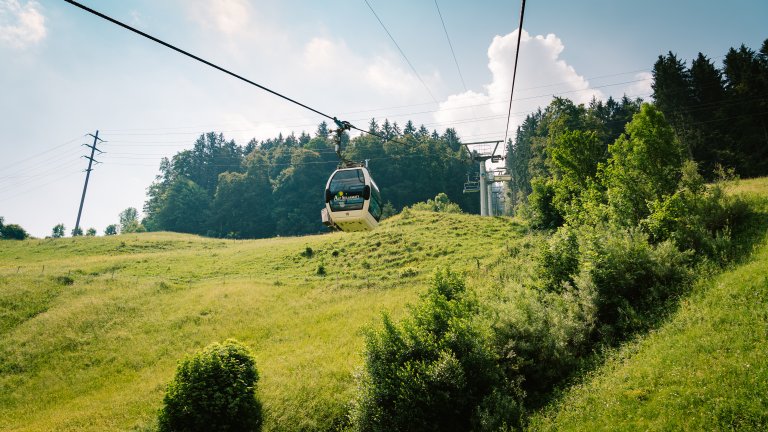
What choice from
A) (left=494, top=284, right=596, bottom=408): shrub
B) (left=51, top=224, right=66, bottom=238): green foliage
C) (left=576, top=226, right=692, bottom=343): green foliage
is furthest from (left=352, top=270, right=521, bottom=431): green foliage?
(left=51, top=224, right=66, bottom=238): green foliage

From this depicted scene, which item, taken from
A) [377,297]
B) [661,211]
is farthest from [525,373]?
[377,297]

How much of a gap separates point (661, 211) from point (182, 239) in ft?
265

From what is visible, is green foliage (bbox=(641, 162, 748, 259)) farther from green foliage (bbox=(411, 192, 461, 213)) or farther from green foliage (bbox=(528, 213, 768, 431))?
green foliage (bbox=(411, 192, 461, 213))

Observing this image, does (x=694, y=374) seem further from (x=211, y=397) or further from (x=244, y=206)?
(x=244, y=206)

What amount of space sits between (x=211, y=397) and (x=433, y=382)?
1175cm

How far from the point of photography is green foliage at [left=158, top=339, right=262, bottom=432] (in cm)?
1884

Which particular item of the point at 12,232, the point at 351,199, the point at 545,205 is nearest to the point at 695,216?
the point at 351,199

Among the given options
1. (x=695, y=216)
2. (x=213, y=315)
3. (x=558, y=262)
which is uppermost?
(x=695, y=216)

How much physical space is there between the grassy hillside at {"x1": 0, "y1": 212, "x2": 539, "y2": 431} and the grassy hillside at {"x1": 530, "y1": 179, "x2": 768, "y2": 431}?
39.0 feet

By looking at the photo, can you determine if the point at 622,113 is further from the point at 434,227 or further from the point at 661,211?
the point at 661,211

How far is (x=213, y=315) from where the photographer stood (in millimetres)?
33281

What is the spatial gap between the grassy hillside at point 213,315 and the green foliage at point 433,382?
288cm

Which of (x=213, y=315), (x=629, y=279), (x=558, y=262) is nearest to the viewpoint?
(x=629, y=279)

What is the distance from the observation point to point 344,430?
1817cm
